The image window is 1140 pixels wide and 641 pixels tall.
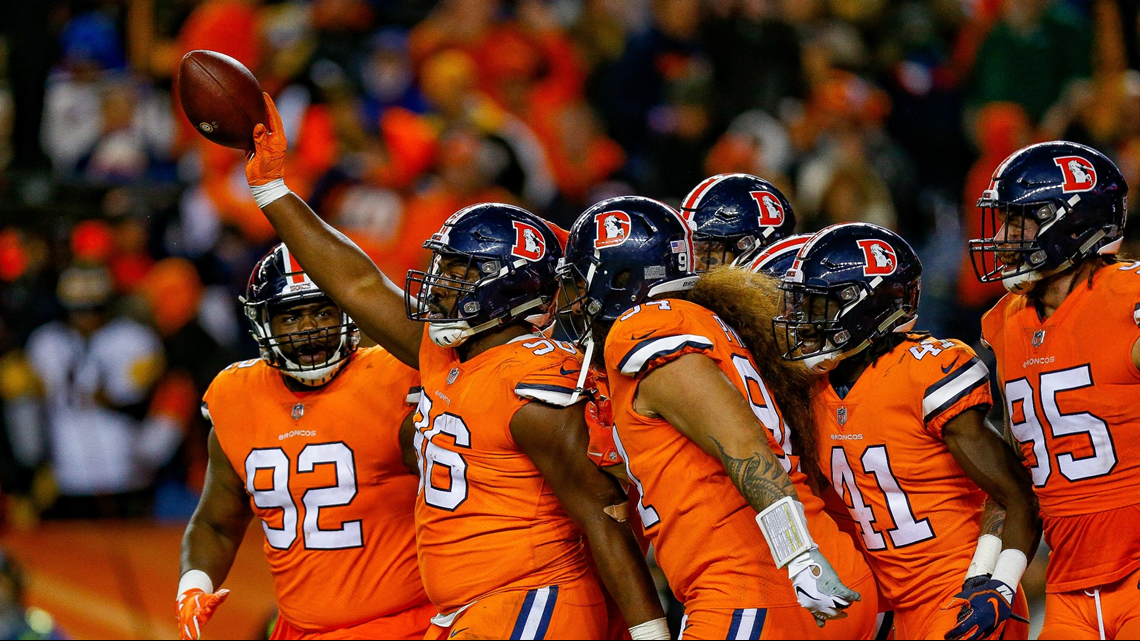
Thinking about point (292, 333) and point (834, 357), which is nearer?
point (834, 357)

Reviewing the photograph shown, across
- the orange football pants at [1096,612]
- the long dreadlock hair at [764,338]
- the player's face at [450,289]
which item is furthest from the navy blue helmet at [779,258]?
the orange football pants at [1096,612]

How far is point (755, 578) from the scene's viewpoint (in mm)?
3465

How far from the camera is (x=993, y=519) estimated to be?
384cm

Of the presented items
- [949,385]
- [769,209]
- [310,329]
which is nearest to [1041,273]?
[949,385]

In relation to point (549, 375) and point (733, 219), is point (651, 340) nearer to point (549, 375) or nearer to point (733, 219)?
point (549, 375)

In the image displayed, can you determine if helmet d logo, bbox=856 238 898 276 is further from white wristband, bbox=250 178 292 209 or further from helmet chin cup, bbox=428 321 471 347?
white wristband, bbox=250 178 292 209

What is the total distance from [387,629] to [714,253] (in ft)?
6.04

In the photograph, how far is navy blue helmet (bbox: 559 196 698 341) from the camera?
3861 millimetres

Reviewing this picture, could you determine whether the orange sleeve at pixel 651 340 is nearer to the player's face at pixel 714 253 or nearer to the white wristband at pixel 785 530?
the white wristband at pixel 785 530

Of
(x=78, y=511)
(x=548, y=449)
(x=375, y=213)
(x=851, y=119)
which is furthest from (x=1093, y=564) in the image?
(x=78, y=511)

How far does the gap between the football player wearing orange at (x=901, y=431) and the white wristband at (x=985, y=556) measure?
0.08ft

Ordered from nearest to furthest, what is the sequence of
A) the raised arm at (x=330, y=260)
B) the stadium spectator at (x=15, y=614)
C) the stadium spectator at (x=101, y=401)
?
the raised arm at (x=330, y=260)
the stadium spectator at (x=15, y=614)
the stadium spectator at (x=101, y=401)

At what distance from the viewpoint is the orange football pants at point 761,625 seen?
11.2ft

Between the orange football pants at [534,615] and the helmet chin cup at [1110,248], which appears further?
the helmet chin cup at [1110,248]
